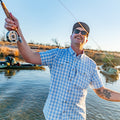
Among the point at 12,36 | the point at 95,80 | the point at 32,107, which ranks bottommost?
the point at 32,107

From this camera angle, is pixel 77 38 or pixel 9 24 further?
pixel 77 38

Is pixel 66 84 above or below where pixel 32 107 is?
above

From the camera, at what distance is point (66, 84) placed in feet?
6.16

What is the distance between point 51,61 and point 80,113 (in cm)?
87

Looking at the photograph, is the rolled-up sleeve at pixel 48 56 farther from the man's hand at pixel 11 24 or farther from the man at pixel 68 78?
the man's hand at pixel 11 24

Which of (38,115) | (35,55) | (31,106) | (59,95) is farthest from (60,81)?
(31,106)

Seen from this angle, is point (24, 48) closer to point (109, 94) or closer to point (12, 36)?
point (12, 36)

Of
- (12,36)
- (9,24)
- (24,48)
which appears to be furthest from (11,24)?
(24,48)

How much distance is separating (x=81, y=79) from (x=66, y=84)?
0.77ft

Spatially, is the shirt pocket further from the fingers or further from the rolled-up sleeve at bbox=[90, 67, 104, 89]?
the fingers

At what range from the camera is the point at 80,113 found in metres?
1.98

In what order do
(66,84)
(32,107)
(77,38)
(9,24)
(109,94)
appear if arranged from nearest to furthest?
1. (9,24)
2. (66,84)
3. (77,38)
4. (109,94)
5. (32,107)

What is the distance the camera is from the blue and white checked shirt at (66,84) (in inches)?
73.2

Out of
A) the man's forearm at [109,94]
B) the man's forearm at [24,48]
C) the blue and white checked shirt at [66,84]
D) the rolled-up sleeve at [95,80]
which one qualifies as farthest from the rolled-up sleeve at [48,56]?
the man's forearm at [109,94]
